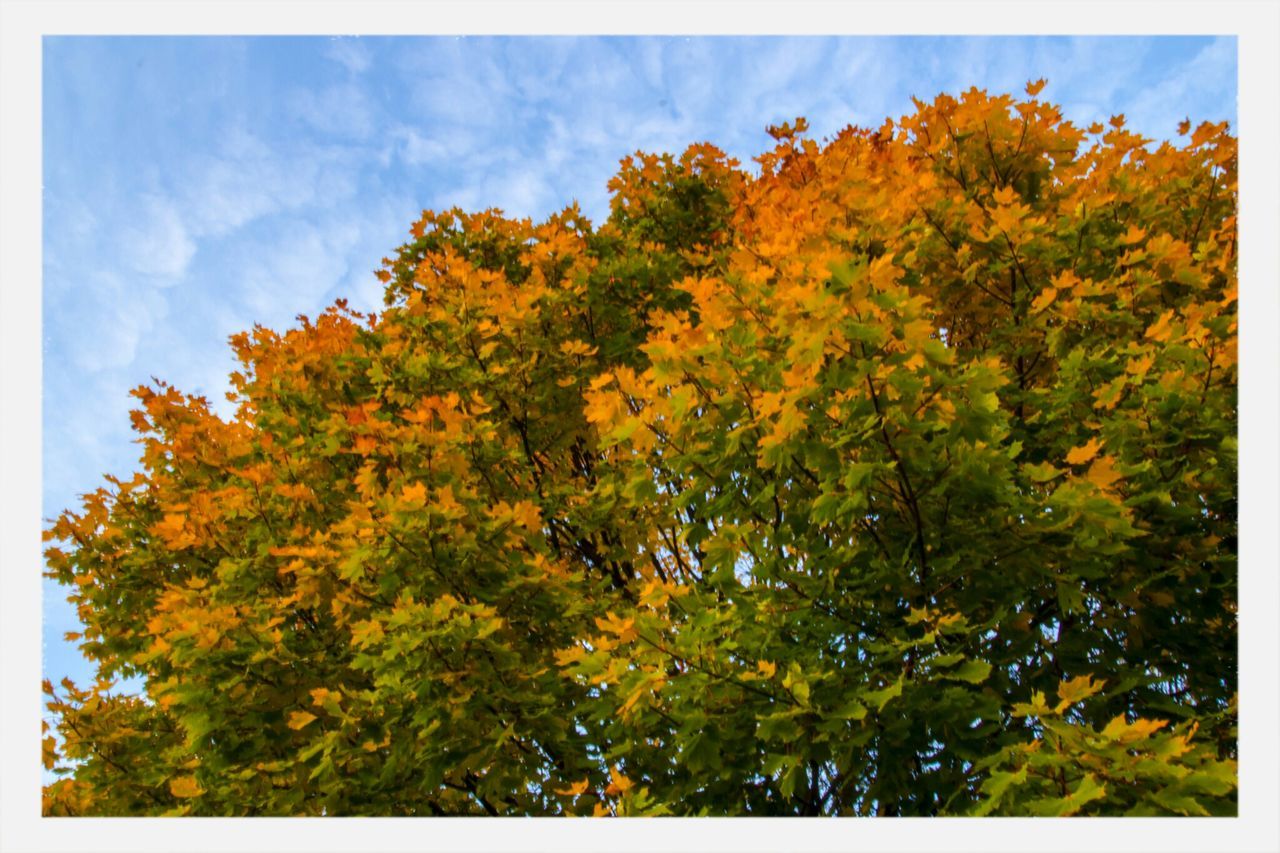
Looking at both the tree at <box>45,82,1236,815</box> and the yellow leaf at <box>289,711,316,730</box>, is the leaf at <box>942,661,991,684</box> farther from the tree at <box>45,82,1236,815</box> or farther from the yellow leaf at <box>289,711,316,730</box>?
the yellow leaf at <box>289,711,316,730</box>

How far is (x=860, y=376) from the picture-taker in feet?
11.2

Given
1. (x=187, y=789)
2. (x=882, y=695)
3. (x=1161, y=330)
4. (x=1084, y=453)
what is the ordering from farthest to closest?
(x=187, y=789)
(x=1161, y=330)
(x=1084, y=453)
(x=882, y=695)

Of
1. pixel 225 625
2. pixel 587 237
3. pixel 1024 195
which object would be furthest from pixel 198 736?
pixel 1024 195

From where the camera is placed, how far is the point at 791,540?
4.43 metres

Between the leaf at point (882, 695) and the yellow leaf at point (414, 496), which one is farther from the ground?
the yellow leaf at point (414, 496)

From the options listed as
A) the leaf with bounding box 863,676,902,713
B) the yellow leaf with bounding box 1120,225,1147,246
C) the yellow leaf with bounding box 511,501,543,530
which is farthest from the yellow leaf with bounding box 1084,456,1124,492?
the yellow leaf with bounding box 511,501,543,530

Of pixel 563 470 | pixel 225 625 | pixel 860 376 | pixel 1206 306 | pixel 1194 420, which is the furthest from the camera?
pixel 563 470

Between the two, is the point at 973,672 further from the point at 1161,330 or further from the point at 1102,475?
the point at 1161,330

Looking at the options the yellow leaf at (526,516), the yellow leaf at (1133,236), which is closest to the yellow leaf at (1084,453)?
the yellow leaf at (1133,236)

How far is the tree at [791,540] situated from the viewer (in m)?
3.72

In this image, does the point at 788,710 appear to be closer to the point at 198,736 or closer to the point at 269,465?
the point at 198,736

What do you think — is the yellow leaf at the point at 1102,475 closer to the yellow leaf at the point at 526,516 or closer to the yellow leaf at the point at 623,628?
the yellow leaf at the point at 623,628

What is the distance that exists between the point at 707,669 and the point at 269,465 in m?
3.73

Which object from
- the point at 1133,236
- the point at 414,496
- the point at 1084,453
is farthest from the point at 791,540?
the point at 1133,236
